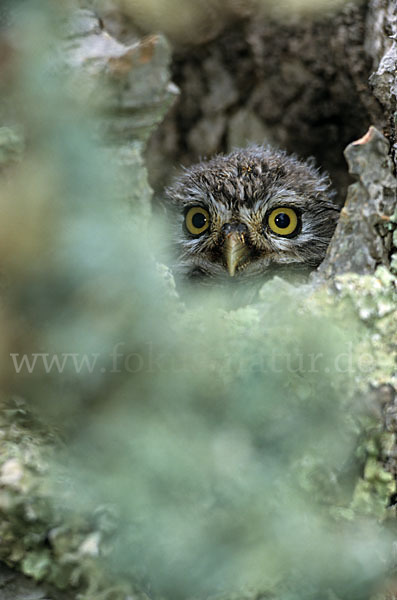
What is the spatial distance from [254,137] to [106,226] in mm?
2459

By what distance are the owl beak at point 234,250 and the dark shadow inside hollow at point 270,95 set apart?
977 mm

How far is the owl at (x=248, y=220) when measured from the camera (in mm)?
2441

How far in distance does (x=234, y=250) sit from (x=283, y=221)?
1.10ft

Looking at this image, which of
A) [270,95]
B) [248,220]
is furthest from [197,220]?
[270,95]

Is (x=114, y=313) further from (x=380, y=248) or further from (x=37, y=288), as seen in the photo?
(x=380, y=248)

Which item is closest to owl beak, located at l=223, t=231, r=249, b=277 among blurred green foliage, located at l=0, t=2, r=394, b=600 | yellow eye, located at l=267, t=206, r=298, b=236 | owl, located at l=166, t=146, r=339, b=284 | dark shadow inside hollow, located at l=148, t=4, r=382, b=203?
owl, located at l=166, t=146, r=339, b=284

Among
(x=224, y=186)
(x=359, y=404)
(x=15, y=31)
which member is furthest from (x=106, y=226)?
(x=224, y=186)

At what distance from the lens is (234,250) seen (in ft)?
7.68

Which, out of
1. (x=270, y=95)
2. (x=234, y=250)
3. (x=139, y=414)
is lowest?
(x=139, y=414)

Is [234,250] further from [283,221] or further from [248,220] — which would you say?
[283,221]

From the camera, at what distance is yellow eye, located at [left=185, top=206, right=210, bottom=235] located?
2.59 metres

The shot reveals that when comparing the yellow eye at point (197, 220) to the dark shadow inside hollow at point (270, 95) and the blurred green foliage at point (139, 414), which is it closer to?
the dark shadow inside hollow at point (270, 95)

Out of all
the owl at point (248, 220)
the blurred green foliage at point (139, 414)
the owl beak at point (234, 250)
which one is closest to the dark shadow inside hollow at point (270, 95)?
the owl at point (248, 220)

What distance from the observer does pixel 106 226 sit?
135 cm
